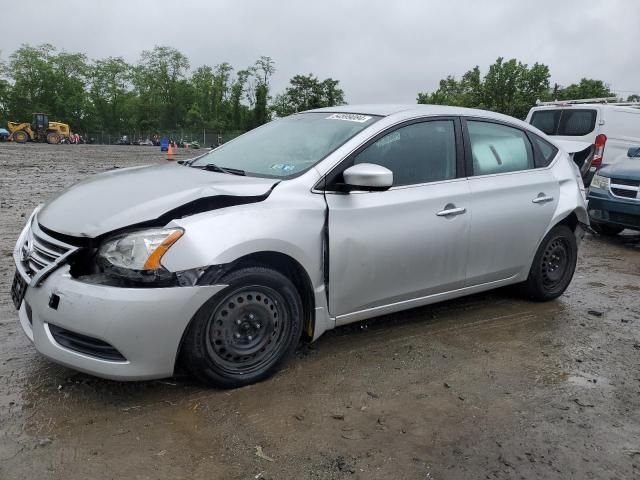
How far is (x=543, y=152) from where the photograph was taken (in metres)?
4.80

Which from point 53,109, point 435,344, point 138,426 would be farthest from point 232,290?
point 53,109

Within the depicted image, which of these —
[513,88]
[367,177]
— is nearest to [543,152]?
[367,177]

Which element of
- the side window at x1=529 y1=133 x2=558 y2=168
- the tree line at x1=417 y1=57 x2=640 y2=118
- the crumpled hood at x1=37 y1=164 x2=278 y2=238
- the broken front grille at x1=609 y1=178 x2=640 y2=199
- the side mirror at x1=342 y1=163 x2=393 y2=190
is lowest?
the broken front grille at x1=609 y1=178 x2=640 y2=199

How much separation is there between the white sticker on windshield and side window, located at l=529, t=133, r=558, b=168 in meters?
1.73

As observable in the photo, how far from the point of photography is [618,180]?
786 centimetres

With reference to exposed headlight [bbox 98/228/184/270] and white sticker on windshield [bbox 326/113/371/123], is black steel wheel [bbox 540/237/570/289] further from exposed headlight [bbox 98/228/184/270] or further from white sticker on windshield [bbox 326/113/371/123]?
exposed headlight [bbox 98/228/184/270]

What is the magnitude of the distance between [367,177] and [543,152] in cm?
230

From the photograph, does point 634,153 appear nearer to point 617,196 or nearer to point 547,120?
point 617,196

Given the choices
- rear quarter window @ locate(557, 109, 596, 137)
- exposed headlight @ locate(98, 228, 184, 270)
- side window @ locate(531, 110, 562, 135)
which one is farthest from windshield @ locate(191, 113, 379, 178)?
side window @ locate(531, 110, 562, 135)

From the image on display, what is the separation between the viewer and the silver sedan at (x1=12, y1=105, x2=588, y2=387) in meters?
2.78

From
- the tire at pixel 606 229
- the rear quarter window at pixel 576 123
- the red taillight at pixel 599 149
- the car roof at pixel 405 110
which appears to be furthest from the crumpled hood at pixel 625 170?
the car roof at pixel 405 110

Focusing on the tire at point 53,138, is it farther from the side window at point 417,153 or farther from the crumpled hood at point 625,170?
the side window at point 417,153

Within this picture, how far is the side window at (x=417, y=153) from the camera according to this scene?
12.2 ft

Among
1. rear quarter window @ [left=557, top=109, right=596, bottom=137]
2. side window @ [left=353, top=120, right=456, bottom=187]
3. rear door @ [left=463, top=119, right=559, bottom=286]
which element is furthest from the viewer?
rear quarter window @ [left=557, top=109, right=596, bottom=137]
